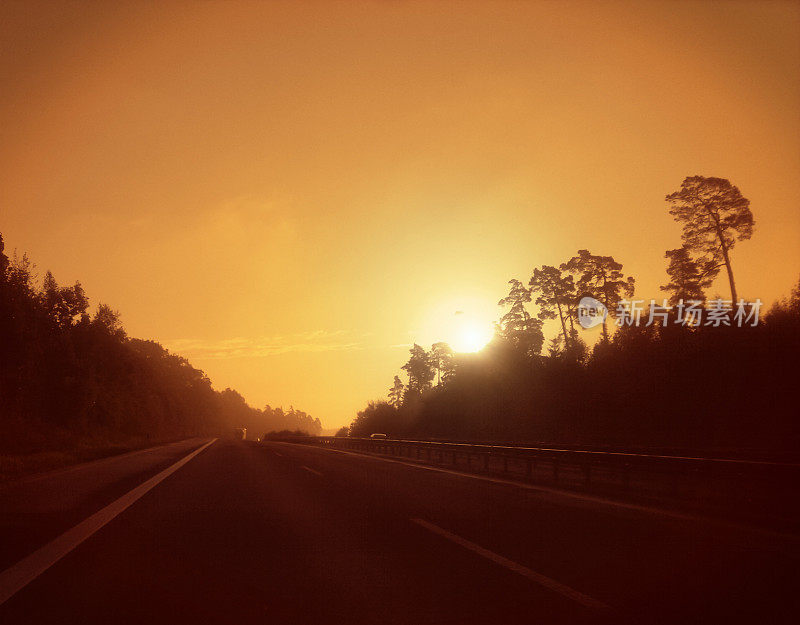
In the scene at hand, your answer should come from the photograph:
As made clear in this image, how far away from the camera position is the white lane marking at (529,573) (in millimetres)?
5242

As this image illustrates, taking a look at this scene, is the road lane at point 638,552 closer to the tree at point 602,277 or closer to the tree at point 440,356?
the tree at point 602,277

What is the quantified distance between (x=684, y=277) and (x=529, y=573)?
135ft

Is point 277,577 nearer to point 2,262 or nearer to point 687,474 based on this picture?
point 687,474

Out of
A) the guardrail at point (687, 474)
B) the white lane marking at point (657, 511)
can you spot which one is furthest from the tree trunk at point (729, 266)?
the white lane marking at point (657, 511)

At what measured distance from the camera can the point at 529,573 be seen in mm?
6215

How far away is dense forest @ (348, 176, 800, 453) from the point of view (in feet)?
105

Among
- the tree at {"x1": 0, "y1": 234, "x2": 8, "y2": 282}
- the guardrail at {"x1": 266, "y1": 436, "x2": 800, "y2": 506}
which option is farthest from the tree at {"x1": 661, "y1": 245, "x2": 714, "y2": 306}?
the tree at {"x1": 0, "y1": 234, "x2": 8, "y2": 282}

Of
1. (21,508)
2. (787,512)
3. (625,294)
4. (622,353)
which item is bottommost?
(21,508)

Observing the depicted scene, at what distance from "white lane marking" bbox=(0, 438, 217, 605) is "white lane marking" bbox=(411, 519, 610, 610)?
15.2 ft

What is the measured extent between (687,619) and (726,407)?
31880 millimetres

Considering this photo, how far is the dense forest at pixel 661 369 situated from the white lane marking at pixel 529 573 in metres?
16.5

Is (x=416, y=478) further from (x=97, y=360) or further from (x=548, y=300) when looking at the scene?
(x=97, y=360)

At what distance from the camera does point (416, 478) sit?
18.0 meters

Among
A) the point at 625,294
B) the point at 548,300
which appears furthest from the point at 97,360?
the point at 625,294
